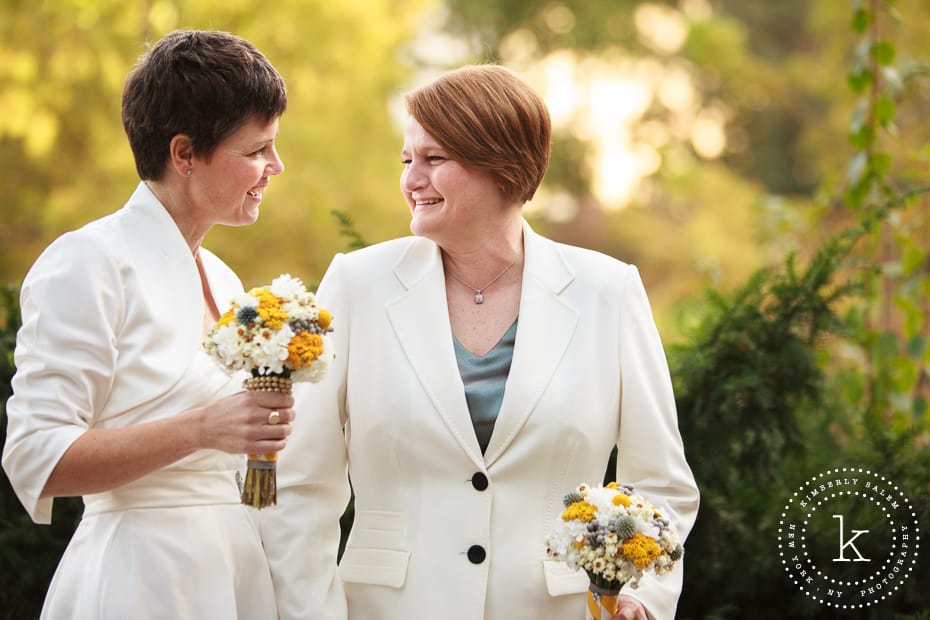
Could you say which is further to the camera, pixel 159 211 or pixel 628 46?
pixel 628 46

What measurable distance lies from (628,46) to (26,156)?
43.9ft

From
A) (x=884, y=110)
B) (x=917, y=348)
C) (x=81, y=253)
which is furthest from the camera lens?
(x=884, y=110)

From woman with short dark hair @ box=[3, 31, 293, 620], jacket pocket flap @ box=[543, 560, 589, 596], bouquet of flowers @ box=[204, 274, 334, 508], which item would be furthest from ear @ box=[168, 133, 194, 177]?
jacket pocket flap @ box=[543, 560, 589, 596]

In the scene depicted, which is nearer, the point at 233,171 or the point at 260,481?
the point at 260,481

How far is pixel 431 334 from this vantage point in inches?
128

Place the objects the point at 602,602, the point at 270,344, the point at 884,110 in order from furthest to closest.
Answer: the point at 884,110, the point at 602,602, the point at 270,344

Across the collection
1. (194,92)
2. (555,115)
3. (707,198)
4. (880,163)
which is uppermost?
(555,115)

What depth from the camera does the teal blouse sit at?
3.17 m

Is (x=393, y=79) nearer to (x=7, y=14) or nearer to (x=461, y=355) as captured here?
(x=7, y=14)

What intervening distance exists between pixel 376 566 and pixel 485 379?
663 millimetres

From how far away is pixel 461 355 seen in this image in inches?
128

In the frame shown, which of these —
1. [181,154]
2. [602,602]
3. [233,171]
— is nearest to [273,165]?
[233,171]

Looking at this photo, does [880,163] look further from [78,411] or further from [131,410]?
[78,411]

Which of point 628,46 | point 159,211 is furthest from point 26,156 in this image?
point 628,46
